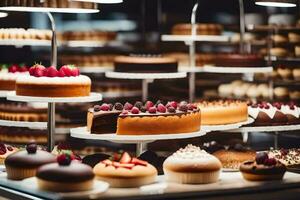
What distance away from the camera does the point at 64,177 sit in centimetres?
403

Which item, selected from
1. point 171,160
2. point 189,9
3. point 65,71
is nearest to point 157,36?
point 189,9

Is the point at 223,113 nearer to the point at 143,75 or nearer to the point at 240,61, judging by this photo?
the point at 143,75

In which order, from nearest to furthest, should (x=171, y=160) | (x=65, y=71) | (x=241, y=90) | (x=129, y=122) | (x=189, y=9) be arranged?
(x=171, y=160)
(x=129, y=122)
(x=65, y=71)
(x=241, y=90)
(x=189, y=9)

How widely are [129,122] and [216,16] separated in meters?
7.29

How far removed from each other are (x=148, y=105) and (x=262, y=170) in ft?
4.50

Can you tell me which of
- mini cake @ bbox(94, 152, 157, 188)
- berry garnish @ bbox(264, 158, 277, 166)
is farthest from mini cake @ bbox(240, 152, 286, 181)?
mini cake @ bbox(94, 152, 157, 188)

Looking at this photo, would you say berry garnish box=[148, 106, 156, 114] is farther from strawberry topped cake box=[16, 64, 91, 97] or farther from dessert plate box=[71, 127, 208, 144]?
strawberry topped cake box=[16, 64, 91, 97]

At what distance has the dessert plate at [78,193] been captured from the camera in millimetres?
3944

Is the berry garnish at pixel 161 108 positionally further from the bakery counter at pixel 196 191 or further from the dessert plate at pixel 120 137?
the bakery counter at pixel 196 191

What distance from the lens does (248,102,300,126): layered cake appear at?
7.04 m

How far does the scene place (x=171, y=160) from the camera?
461 centimetres

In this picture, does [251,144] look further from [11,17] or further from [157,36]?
[11,17]

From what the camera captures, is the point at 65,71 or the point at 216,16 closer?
the point at 65,71

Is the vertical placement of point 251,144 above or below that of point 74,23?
below
